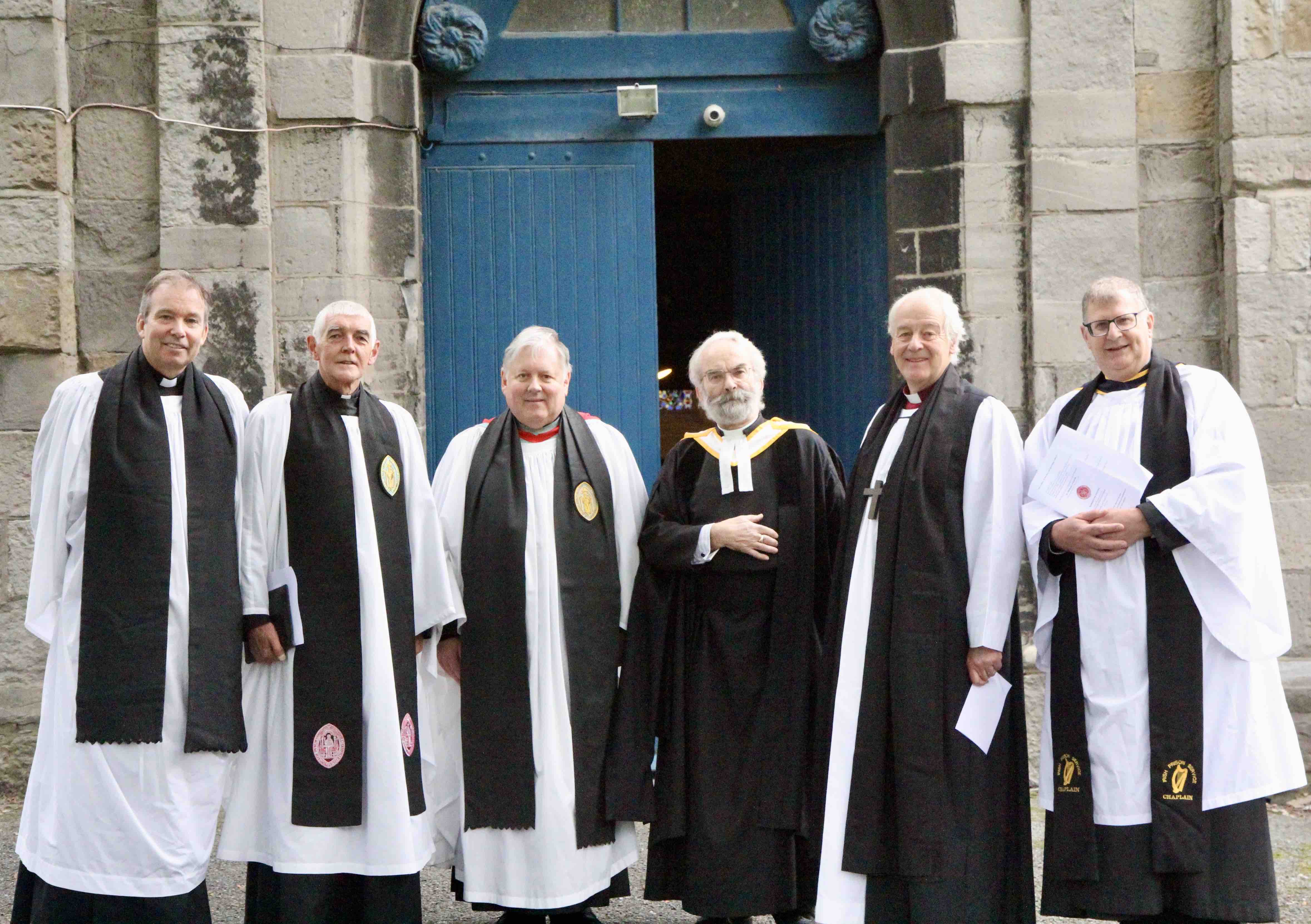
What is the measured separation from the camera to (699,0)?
6.23m

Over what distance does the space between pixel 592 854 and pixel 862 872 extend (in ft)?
2.72

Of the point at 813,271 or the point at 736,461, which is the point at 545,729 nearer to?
the point at 736,461

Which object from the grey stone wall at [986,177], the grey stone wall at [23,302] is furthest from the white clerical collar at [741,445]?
the grey stone wall at [23,302]

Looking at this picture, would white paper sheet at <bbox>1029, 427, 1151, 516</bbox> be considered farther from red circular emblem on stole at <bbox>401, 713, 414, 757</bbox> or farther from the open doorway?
the open doorway

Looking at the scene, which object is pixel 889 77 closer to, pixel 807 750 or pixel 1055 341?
pixel 1055 341

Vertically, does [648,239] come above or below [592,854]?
above

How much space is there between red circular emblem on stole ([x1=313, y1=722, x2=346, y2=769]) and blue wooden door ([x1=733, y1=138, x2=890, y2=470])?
3.03 metres

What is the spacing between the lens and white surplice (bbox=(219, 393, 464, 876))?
383 cm

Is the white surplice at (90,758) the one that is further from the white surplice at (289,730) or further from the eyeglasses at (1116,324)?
the eyeglasses at (1116,324)

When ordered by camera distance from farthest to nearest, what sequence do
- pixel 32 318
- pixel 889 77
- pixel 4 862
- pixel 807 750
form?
1. pixel 889 77
2. pixel 32 318
3. pixel 4 862
4. pixel 807 750

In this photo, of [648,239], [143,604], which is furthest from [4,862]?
[648,239]

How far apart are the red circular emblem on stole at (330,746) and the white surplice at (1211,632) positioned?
77.1 inches

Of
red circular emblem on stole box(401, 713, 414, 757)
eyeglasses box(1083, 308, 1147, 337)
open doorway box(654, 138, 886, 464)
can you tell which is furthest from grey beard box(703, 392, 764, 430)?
open doorway box(654, 138, 886, 464)

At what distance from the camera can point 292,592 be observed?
153 inches
